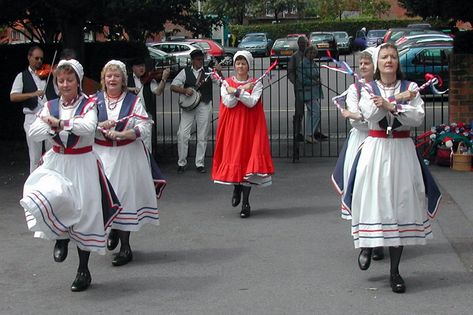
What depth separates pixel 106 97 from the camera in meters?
8.04

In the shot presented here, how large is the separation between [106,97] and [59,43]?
8.00 metres

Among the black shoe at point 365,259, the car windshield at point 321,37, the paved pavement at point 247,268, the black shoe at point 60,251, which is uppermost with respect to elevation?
the car windshield at point 321,37

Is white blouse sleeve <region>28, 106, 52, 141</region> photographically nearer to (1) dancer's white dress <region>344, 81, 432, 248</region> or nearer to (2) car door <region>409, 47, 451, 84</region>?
(1) dancer's white dress <region>344, 81, 432, 248</region>

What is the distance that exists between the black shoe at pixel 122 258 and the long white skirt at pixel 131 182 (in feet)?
0.89

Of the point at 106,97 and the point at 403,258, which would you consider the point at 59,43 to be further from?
the point at 403,258

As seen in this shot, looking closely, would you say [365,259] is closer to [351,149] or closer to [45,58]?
[351,149]

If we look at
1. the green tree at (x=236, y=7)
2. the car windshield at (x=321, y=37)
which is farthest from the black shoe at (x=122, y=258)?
the green tree at (x=236, y=7)

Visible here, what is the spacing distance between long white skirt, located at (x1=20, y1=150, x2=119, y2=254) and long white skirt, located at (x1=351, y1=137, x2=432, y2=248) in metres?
1.98

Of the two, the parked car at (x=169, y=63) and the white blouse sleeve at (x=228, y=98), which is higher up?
the parked car at (x=169, y=63)

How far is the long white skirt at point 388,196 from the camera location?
6.99 m

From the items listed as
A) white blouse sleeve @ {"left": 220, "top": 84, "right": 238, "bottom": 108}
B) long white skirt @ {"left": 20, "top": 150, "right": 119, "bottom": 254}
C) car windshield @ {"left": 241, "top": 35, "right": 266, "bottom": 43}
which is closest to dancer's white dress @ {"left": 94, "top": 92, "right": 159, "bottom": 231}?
long white skirt @ {"left": 20, "top": 150, "right": 119, "bottom": 254}

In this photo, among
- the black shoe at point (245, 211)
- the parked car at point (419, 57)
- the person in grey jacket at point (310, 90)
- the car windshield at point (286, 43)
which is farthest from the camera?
the car windshield at point (286, 43)

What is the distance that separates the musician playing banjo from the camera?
13.4 metres

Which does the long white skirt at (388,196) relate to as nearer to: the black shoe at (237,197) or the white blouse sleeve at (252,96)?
the white blouse sleeve at (252,96)
